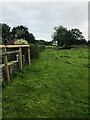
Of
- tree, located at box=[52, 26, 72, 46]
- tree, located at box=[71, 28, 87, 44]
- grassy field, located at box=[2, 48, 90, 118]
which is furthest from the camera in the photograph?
tree, located at box=[71, 28, 87, 44]

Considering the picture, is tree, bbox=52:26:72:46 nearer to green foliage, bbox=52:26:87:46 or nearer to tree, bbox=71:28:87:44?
green foliage, bbox=52:26:87:46

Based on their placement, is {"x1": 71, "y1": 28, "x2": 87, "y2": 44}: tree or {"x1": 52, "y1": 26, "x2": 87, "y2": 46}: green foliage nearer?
{"x1": 52, "y1": 26, "x2": 87, "y2": 46}: green foliage

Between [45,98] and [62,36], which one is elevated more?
[62,36]

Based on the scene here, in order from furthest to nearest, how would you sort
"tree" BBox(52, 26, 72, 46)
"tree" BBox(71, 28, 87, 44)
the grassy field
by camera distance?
"tree" BBox(71, 28, 87, 44) < "tree" BBox(52, 26, 72, 46) < the grassy field

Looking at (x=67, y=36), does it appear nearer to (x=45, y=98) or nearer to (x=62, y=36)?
(x=62, y=36)

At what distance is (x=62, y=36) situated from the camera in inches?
3514

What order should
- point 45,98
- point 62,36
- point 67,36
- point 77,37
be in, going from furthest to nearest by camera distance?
point 77,37
point 62,36
point 67,36
point 45,98

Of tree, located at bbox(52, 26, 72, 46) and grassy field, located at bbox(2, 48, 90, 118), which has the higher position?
tree, located at bbox(52, 26, 72, 46)

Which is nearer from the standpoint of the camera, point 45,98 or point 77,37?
point 45,98

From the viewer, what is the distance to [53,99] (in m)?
8.05

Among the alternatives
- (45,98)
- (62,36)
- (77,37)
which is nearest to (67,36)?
(62,36)

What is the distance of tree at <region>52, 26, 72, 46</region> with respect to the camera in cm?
8562

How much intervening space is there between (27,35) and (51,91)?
51727mm

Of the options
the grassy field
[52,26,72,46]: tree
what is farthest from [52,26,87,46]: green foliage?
the grassy field
